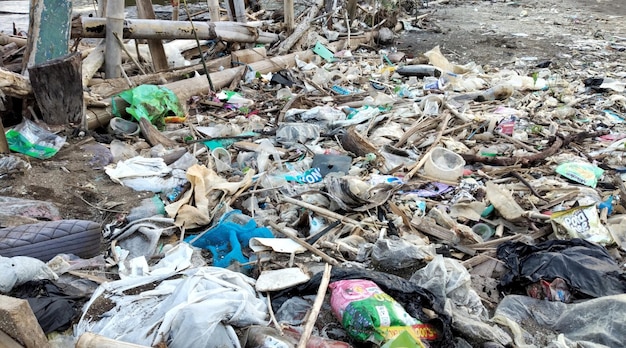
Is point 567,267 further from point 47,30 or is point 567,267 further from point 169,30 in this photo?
point 169,30

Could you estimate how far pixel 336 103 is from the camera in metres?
7.18

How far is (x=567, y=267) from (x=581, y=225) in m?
0.71

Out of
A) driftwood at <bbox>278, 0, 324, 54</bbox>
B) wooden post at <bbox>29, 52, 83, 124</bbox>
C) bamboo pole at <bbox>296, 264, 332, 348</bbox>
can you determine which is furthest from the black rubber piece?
driftwood at <bbox>278, 0, 324, 54</bbox>

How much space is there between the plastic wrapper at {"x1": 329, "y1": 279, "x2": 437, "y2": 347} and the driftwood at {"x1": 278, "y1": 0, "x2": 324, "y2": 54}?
7272mm

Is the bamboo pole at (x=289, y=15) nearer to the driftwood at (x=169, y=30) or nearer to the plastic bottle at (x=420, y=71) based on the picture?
the driftwood at (x=169, y=30)

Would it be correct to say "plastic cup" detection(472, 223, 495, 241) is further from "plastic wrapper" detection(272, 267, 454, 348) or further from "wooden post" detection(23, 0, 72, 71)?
"wooden post" detection(23, 0, 72, 71)

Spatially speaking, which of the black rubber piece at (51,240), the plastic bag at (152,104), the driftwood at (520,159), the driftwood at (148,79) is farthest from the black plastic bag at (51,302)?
the driftwood at (520,159)

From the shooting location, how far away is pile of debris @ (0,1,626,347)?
2.44 m

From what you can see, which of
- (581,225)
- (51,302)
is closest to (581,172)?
(581,225)

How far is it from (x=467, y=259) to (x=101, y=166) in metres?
3.56

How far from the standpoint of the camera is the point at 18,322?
67.9 inches

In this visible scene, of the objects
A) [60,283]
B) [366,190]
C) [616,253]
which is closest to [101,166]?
[60,283]

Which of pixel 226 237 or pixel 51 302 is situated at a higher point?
pixel 51 302

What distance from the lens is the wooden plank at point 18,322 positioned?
1711 millimetres
